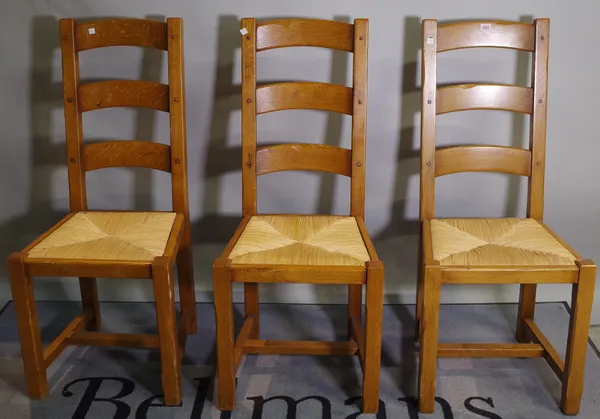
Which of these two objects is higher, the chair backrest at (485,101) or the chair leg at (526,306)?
the chair backrest at (485,101)

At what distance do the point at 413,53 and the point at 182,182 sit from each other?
2.86 ft

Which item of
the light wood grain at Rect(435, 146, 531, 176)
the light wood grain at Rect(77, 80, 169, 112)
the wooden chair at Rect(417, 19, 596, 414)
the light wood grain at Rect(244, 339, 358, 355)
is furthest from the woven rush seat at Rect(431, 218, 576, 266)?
the light wood grain at Rect(77, 80, 169, 112)

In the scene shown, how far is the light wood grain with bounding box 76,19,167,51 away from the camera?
6.93 ft

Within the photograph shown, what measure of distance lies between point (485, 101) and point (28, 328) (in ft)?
4.95

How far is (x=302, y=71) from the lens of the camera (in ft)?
7.56

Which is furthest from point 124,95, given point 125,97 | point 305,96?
point 305,96

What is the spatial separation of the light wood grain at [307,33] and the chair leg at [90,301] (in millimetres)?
992

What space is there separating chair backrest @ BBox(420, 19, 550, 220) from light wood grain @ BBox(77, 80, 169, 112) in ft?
2.68

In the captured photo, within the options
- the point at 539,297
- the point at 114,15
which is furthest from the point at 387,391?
the point at 114,15

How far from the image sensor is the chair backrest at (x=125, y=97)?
2.11 metres

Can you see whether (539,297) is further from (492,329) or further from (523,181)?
(523,181)

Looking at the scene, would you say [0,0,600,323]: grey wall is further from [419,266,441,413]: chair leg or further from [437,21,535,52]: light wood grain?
[419,266,441,413]: chair leg

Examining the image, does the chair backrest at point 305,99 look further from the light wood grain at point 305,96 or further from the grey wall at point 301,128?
the grey wall at point 301,128

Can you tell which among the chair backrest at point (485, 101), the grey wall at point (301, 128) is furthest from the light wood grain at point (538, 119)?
the grey wall at point (301, 128)
